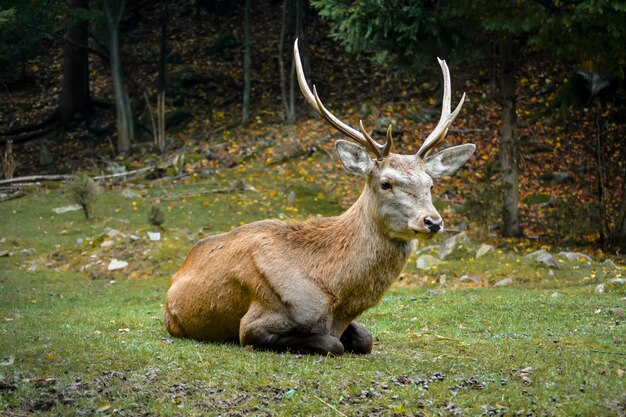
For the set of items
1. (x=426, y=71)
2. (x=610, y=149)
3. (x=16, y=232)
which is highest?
(x=426, y=71)

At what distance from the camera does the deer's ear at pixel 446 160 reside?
8812mm

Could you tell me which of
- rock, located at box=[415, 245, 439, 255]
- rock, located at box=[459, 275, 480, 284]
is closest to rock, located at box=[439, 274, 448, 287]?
rock, located at box=[459, 275, 480, 284]

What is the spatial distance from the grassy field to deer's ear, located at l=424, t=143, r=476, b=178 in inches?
75.4

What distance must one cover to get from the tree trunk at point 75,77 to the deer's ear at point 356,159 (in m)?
24.4

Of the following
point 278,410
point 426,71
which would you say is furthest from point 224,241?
point 426,71

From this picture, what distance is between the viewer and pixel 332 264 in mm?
8586

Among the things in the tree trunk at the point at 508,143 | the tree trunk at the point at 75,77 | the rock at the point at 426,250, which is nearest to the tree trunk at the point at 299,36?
the tree trunk at the point at 75,77

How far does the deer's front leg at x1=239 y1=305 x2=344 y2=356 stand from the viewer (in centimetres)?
833

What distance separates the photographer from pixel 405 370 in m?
7.81

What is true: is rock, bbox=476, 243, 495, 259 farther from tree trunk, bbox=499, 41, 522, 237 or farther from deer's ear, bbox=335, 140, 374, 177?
deer's ear, bbox=335, 140, 374, 177

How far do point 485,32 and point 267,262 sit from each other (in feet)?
41.6

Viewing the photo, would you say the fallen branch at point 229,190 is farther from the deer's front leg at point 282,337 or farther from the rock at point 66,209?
the deer's front leg at point 282,337

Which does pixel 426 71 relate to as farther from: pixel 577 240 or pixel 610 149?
pixel 577 240

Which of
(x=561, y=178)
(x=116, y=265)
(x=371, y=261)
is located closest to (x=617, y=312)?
(x=371, y=261)
